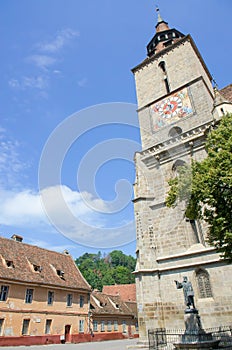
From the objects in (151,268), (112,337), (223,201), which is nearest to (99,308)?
(112,337)

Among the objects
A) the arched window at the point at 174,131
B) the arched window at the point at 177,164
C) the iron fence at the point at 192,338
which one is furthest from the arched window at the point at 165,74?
the iron fence at the point at 192,338

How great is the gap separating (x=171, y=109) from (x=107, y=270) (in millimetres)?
71241

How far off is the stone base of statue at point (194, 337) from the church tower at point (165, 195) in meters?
2.79

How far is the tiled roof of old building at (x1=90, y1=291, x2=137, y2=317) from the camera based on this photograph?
105 feet

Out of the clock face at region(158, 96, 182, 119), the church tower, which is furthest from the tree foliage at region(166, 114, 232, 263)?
the clock face at region(158, 96, 182, 119)

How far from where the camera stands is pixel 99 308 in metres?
32.2

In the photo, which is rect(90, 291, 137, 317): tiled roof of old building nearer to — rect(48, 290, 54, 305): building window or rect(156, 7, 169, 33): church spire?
rect(48, 290, 54, 305): building window

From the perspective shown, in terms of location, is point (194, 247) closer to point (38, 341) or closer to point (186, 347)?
point (186, 347)

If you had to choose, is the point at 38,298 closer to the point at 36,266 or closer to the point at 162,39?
the point at 36,266

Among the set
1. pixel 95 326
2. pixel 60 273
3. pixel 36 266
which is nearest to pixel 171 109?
pixel 36 266

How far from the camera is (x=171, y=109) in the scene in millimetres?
22297

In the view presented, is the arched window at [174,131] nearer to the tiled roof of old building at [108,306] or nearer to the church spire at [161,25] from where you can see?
the church spire at [161,25]

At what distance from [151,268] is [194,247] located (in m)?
2.93

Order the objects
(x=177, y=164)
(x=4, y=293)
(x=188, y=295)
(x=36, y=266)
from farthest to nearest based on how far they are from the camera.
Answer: (x=36, y=266) < (x=4, y=293) < (x=177, y=164) < (x=188, y=295)
